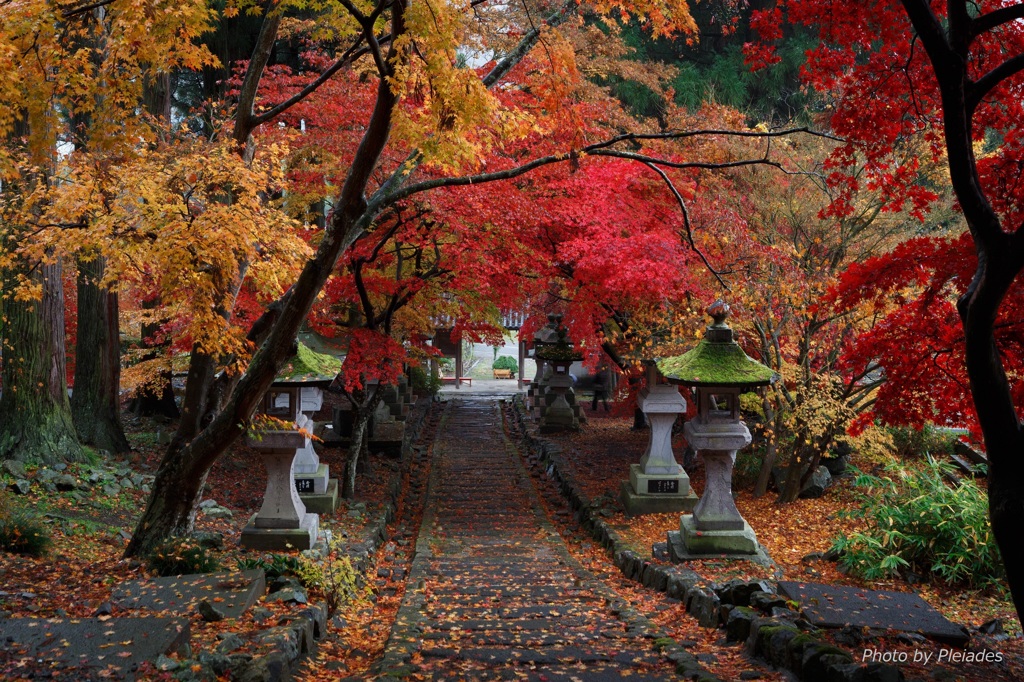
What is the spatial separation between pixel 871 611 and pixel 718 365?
381 cm

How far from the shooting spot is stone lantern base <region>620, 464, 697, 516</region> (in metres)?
12.5

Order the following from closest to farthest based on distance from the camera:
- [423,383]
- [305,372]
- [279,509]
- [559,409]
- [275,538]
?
[305,372]
[275,538]
[279,509]
[559,409]
[423,383]

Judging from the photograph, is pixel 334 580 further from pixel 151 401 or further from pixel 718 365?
pixel 151 401

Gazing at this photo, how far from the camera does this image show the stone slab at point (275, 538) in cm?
953

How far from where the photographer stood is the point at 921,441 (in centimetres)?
1446

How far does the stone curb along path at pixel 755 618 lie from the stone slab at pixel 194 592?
420 centimetres

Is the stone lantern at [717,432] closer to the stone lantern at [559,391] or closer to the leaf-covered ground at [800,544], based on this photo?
the leaf-covered ground at [800,544]

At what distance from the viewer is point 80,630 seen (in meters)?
5.06

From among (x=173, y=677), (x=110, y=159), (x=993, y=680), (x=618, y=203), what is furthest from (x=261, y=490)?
(x=993, y=680)

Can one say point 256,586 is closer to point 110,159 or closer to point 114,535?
point 114,535

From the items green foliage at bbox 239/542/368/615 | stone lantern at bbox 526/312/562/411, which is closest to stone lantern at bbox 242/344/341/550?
green foliage at bbox 239/542/368/615

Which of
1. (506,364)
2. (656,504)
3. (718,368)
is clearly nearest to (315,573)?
(718,368)

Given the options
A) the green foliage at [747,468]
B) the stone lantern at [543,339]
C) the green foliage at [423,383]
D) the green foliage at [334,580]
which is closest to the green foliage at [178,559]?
the green foliage at [334,580]

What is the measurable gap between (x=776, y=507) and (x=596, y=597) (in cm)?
525
